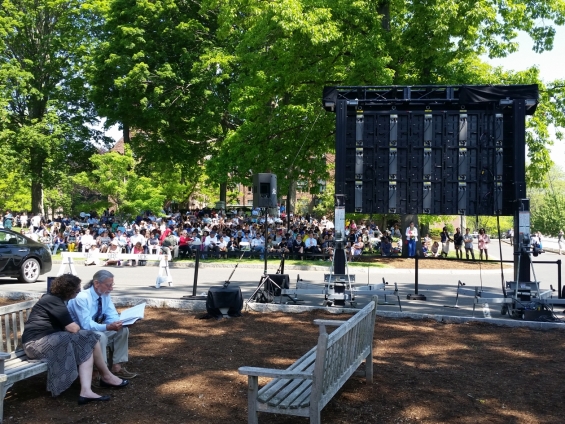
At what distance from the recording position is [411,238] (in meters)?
24.3

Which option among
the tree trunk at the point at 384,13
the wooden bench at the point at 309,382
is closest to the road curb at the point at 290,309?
the wooden bench at the point at 309,382

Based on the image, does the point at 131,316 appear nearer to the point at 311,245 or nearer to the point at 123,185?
the point at 311,245

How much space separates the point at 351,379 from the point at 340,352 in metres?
1.61

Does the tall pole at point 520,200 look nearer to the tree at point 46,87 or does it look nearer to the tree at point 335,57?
the tree at point 335,57

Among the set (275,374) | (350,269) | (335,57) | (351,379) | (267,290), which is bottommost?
(351,379)

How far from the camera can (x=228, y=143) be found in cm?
2706

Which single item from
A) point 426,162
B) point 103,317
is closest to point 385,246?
point 426,162

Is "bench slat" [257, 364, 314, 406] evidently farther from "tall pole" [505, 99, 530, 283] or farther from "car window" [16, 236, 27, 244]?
"car window" [16, 236, 27, 244]

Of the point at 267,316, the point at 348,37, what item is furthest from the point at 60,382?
the point at 348,37

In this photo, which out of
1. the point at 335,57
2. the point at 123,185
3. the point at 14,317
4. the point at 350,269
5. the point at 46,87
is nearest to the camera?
the point at 14,317

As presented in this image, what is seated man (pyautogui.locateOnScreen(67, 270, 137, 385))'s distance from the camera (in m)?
6.40

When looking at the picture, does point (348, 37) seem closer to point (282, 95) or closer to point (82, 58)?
point (282, 95)

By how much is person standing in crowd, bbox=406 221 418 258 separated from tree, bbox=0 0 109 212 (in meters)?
26.5

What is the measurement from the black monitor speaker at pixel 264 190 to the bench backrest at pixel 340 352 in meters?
7.35
